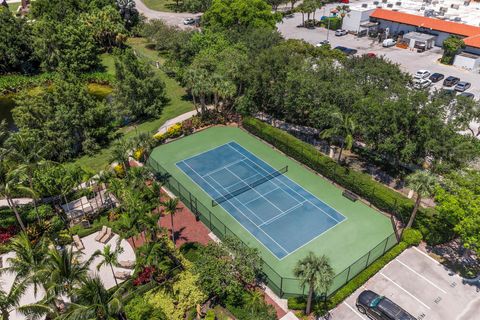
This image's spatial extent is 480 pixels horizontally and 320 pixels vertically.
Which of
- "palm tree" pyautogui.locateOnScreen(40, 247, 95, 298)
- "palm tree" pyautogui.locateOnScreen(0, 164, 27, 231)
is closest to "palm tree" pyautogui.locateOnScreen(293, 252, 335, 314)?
"palm tree" pyautogui.locateOnScreen(40, 247, 95, 298)

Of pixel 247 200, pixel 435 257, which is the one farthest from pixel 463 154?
pixel 247 200

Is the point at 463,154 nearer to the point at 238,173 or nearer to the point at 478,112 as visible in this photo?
the point at 478,112

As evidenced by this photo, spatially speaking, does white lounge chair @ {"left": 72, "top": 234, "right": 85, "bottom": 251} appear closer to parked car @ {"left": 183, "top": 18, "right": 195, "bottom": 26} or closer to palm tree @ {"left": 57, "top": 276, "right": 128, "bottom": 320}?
palm tree @ {"left": 57, "top": 276, "right": 128, "bottom": 320}

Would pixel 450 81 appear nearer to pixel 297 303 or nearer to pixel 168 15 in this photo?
pixel 297 303

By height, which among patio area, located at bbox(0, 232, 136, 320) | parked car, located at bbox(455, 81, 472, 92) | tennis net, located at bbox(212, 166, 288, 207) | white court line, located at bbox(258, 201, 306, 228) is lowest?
patio area, located at bbox(0, 232, 136, 320)

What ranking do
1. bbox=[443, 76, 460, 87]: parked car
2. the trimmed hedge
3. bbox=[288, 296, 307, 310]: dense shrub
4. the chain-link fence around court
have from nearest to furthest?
bbox=[288, 296, 307, 310]: dense shrub → the trimmed hedge → the chain-link fence around court → bbox=[443, 76, 460, 87]: parked car

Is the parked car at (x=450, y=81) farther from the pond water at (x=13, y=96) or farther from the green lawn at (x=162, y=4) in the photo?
the green lawn at (x=162, y=4)

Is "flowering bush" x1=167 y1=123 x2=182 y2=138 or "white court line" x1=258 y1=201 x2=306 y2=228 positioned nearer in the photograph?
"white court line" x1=258 y1=201 x2=306 y2=228
